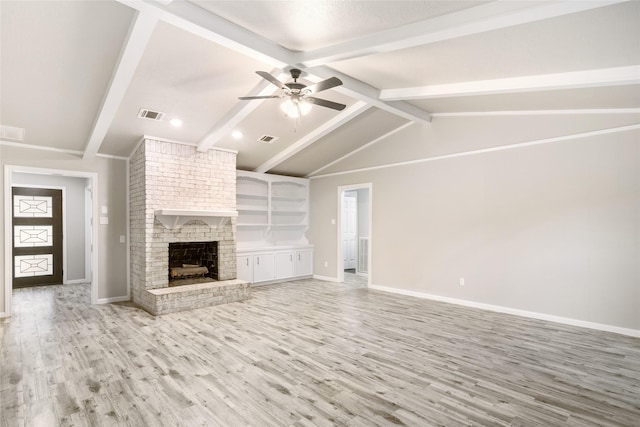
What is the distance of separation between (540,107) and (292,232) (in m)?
5.53

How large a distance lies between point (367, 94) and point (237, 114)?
6.01ft

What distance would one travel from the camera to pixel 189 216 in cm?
554

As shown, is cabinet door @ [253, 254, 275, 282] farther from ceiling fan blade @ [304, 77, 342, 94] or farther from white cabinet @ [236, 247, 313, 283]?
ceiling fan blade @ [304, 77, 342, 94]

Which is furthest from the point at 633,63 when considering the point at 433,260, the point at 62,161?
the point at 62,161

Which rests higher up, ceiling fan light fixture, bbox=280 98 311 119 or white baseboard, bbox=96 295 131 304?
ceiling fan light fixture, bbox=280 98 311 119

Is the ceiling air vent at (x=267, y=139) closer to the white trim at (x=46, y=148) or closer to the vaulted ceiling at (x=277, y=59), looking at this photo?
the vaulted ceiling at (x=277, y=59)

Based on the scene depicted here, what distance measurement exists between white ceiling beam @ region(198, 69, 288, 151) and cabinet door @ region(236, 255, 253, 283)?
235 centimetres

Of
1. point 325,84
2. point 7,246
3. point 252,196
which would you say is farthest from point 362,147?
point 7,246

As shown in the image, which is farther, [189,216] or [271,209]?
[271,209]

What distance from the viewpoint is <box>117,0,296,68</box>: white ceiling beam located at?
277 cm

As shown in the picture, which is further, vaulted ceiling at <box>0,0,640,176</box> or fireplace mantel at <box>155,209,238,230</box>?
fireplace mantel at <box>155,209,238,230</box>

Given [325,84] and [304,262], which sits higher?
[325,84]

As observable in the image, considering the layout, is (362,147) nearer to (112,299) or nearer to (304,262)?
(304,262)

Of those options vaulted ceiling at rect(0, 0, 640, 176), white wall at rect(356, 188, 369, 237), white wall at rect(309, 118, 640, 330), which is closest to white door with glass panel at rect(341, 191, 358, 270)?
white wall at rect(356, 188, 369, 237)
